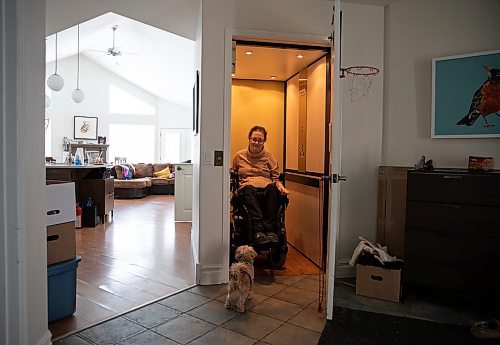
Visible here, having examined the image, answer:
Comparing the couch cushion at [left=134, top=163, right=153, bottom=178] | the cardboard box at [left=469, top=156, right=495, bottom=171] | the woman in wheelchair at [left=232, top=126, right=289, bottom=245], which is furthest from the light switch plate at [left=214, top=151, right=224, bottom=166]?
the couch cushion at [left=134, top=163, right=153, bottom=178]

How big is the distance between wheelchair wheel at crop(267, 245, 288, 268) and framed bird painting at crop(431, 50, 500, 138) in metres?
1.67

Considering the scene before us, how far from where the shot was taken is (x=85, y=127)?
36.0ft

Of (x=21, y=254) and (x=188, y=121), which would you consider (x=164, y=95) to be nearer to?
(x=188, y=121)

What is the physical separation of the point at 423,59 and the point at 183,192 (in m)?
3.94

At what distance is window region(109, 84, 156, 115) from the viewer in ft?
37.4

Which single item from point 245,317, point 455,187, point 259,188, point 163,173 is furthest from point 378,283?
point 163,173

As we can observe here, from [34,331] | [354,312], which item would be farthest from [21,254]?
[354,312]

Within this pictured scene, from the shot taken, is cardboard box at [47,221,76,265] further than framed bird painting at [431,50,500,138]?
No

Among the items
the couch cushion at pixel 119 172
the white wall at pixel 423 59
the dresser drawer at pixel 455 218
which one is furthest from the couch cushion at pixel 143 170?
the dresser drawer at pixel 455 218

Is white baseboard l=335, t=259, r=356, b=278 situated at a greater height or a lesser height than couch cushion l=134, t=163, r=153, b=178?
lesser

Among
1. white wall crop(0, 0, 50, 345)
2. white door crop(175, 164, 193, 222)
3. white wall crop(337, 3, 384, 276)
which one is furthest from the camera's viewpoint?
white door crop(175, 164, 193, 222)

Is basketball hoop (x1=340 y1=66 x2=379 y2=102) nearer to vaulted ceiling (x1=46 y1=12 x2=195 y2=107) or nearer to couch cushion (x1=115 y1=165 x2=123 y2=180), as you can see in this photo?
vaulted ceiling (x1=46 y1=12 x2=195 y2=107)

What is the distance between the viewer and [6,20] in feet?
5.31

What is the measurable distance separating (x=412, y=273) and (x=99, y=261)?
2.92 meters
